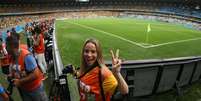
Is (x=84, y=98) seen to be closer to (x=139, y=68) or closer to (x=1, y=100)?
(x=1, y=100)

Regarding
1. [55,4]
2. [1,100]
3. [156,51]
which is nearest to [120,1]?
[55,4]

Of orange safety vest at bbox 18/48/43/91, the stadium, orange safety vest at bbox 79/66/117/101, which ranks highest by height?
orange safety vest at bbox 79/66/117/101

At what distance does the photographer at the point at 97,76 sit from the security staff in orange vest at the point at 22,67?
1.86 meters

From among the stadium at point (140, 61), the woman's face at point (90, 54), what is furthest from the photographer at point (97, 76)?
the stadium at point (140, 61)

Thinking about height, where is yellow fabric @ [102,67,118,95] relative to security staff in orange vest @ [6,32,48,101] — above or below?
above

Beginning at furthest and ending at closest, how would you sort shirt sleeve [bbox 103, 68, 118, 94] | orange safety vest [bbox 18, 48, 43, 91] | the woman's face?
orange safety vest [bbox 18, 48, 43, 91] → the woman's face → shirt sleeve [bbox 103, 68, 118, 94]

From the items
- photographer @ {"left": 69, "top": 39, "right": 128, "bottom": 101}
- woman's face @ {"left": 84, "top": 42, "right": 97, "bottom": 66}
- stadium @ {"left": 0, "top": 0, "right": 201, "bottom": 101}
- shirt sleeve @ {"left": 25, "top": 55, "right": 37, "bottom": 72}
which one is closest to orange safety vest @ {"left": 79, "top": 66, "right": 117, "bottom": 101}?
photographer @ {"left": 69, "top": 39, "right": 128, "bottom": 101}

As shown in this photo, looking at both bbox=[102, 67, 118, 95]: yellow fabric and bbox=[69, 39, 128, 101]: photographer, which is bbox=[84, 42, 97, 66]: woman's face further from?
bbox=[102, 67, 118, 95]: yellow fabric

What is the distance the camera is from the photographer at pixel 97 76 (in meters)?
3.86

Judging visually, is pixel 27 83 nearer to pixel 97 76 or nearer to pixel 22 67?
pixel 22 67

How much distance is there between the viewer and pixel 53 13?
68812 millimetres

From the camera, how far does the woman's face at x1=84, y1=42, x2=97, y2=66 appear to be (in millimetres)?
3969

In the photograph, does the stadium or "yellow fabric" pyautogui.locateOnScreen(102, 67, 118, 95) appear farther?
the stadium

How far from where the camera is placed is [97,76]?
3.89m
